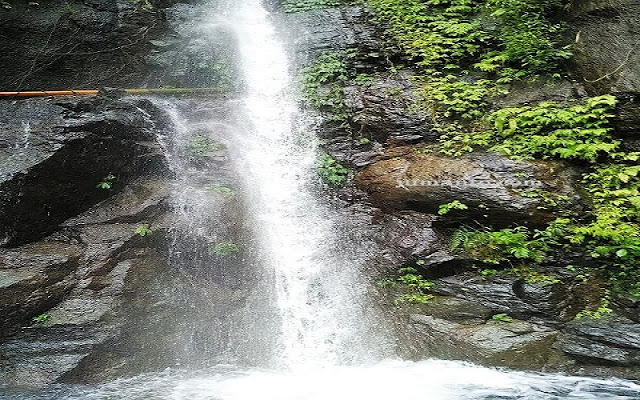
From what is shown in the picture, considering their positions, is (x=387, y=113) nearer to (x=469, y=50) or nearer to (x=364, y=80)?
(x=364, y=80)

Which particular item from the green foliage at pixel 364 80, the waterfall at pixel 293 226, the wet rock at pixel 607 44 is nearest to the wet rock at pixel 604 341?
the waterfall at pixel 293 226

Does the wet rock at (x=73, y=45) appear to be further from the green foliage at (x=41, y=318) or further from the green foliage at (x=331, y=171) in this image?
the green foliage at (x=41, y=318)

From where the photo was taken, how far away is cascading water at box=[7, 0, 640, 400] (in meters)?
4.56

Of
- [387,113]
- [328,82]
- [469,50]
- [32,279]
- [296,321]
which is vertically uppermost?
[469,50]

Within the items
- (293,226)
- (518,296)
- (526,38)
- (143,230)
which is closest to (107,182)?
(143,230)

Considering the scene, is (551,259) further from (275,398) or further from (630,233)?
(275,398)

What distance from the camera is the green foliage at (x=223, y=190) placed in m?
7.53

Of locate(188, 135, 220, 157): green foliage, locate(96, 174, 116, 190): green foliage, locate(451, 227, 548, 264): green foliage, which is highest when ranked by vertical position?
locate(96, 174, 116, 190): green foliage

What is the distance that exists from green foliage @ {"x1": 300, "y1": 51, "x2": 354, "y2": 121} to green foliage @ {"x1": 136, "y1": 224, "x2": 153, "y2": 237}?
12.2ft

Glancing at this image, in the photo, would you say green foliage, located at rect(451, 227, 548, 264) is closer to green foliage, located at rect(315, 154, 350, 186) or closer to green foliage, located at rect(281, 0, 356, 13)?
green foliage, located at rect(315, 154, 350, 186)

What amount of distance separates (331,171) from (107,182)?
344 cm

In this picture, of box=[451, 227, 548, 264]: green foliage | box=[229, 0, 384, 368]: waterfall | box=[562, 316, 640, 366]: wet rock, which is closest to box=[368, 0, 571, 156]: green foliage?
box=[451, 227, 548, 264]: green foliage

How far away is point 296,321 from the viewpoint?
6.00 m

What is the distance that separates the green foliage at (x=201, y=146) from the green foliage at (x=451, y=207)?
393 cm
